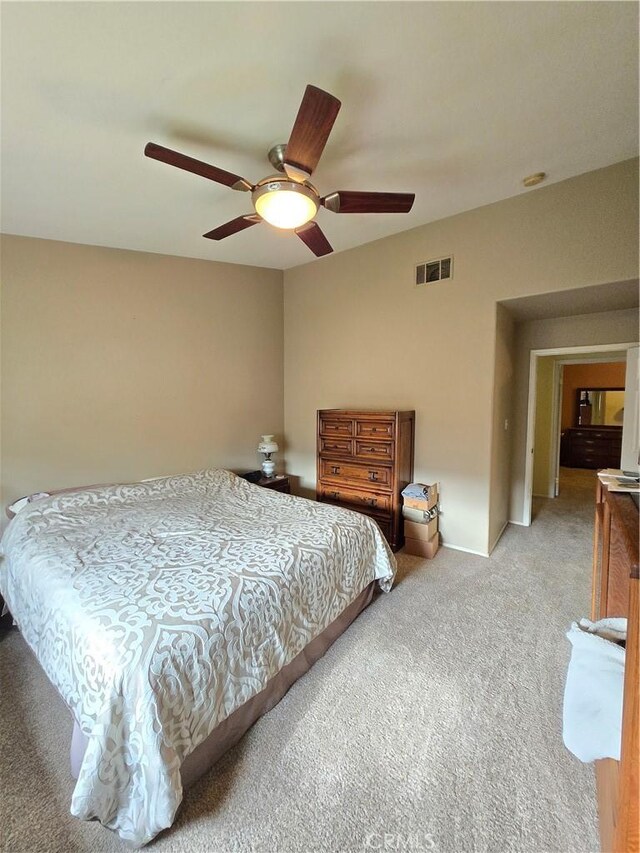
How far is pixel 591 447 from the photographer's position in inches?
274

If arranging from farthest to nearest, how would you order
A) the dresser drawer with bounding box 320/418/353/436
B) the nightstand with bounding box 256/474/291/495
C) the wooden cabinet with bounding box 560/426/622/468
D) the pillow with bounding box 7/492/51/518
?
the wooden cabinet with bounding box 560/426/622/468 < the nightstand with bounding box 256/474/291/495 < the dresser drawer with bounding box 320/418/353/436 < the pillow with bounding box 7/492/51/518

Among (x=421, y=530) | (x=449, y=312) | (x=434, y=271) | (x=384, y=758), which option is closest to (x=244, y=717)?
(x=384, y=758)

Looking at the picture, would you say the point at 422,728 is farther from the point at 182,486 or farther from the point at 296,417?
the point at 296,417

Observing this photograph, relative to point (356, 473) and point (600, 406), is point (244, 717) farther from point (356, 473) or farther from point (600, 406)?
point (600, 406)

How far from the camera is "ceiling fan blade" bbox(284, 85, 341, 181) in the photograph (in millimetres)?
1304

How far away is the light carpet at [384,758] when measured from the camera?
3.85 feet

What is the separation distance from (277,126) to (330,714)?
3017 millimetres

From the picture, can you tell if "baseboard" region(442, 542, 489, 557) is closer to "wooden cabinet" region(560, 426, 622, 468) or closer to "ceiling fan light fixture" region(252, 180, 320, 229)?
"ceiling fan light fixture" region(252, 180, 320, 229)

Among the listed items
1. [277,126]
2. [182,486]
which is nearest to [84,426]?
[182,486]

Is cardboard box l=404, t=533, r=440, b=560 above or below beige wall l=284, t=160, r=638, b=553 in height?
below

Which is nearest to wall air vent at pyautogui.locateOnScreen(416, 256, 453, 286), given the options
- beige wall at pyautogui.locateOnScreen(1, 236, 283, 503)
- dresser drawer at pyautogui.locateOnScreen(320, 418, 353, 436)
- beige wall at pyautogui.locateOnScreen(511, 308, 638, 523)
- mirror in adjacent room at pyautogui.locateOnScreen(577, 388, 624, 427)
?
beige wall at pyautogui.locateOnScreen(511, 308, 638, 523)

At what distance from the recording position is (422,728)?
1552 mm

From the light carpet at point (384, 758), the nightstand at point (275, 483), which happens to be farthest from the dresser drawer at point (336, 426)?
the light carpet at point (384, 758)

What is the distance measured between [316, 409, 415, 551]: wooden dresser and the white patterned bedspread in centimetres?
89
